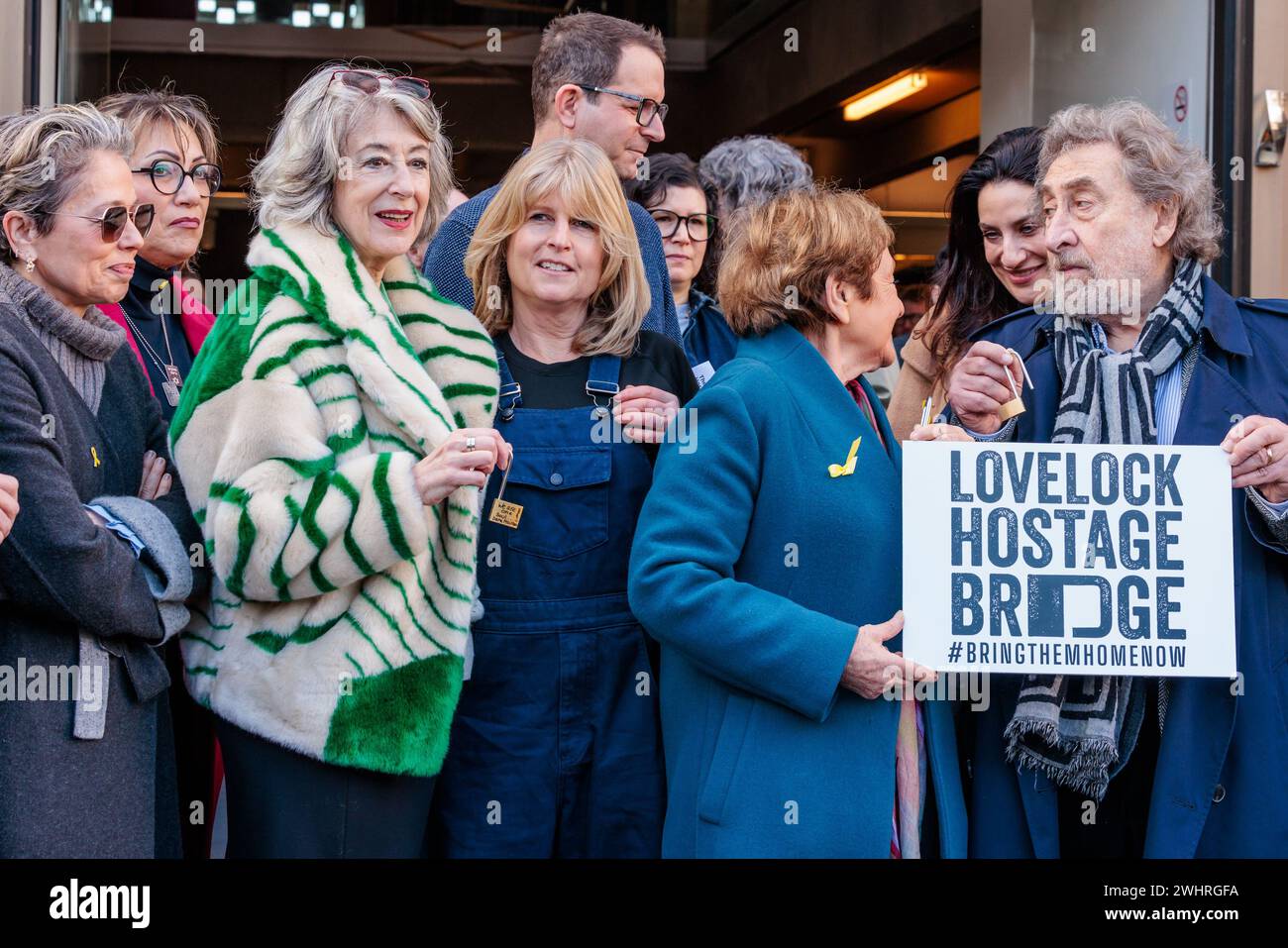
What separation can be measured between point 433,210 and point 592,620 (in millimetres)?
1010

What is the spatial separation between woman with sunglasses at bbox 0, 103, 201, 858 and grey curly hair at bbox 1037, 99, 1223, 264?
2.12 m

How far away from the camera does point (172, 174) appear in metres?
3.98

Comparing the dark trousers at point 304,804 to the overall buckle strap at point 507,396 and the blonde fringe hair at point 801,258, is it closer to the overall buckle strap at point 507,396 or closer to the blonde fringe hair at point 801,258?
the overall buckle strap at point 507,396

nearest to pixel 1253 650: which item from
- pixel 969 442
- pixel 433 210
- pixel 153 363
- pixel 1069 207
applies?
pixel 969 442

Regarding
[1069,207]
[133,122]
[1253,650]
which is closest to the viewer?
[1253,650]

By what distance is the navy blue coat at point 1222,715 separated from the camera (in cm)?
294

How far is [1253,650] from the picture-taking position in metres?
2.99

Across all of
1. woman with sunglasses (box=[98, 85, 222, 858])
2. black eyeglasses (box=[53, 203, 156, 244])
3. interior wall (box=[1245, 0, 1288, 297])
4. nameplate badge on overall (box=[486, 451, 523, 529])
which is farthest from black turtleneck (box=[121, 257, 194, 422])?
interior wall (box=[1245, 0, 1288, 297])

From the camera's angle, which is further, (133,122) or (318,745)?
(133,122)

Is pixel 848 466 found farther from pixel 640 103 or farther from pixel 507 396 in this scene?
pixel 640 103

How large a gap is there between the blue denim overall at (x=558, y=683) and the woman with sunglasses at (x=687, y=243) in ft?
4.79

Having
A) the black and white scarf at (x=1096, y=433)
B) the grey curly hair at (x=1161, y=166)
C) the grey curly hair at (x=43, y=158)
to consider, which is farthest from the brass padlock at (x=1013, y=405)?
the grey curly hair at (x=43, y=158)

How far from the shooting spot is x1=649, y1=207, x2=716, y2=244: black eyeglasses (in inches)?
184
